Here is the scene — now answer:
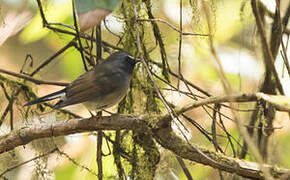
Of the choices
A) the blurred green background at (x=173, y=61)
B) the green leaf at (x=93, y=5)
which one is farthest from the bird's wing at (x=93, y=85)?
the green leaf at (x=93, y=5)

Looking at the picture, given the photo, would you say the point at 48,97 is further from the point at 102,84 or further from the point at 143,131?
the point at 143,131

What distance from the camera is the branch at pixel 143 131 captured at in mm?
2309

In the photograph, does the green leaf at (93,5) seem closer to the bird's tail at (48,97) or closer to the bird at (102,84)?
the bird at (102,84)

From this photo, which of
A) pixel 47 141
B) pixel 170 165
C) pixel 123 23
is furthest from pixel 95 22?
pixel 47 141

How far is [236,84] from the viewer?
3471mm

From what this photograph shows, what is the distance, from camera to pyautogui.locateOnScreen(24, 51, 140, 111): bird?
11.1ft

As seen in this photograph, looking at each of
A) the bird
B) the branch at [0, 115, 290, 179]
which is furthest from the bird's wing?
the branch at [0, 115, 290, 179]

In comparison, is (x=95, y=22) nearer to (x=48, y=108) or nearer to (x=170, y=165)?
(x=170, y=165)

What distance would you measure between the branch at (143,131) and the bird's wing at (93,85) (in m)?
0.63

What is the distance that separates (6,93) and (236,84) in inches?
76.2

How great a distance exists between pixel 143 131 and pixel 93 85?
1129mm

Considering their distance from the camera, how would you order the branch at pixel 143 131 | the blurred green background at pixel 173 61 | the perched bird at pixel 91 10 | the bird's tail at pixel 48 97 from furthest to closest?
the bird's tail at pixel 48 97 → the blurred green background at pixel 173 61 → the branch at pixel 143 131 → the perched bird at pixel 91 10

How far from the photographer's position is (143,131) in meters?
2.52

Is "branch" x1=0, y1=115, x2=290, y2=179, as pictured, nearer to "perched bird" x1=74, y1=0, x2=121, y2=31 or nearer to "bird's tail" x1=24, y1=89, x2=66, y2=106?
"bird's tail" x1=24, y1=89, x2=66, y2=106
